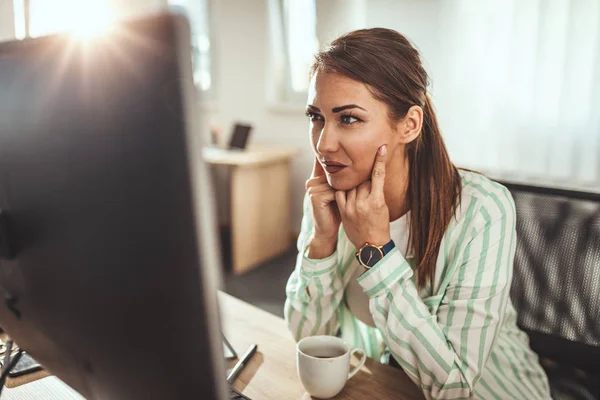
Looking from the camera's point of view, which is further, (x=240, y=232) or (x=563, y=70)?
(x=240, y=232)

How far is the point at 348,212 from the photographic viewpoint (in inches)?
37.4

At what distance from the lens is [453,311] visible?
0.87 metres

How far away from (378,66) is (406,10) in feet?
7.59

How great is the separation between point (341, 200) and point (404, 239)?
0.17 meters

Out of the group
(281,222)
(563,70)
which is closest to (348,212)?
(563,70)

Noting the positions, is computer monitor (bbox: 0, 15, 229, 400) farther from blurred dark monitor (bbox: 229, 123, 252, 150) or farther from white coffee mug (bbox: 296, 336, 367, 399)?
blurred dark monitor (bbox: 229, 123, 252, 150)

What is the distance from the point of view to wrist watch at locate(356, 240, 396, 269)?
875 mm

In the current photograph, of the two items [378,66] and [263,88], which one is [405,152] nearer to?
[378,66]

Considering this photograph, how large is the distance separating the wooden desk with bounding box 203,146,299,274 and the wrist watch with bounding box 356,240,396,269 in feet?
7.32

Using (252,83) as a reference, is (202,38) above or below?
above

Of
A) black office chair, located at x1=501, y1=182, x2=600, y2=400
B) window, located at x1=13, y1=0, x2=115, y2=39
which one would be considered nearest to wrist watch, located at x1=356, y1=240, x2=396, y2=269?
black office chair, located at x1=501, y1=182, x2=600, y2=400

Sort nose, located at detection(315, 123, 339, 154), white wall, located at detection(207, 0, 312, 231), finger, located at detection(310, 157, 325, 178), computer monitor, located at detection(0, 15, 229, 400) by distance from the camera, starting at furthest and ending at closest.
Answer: white wall, located at detection(207, 0, 312, 231)
finger, located at detection(310, 157, 325, 178)
nose, located at detection(315, 123, 339, 154)
computer monitor, located at detection(0, 15, 229, 400)

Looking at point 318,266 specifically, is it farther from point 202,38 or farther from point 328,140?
point 202,38

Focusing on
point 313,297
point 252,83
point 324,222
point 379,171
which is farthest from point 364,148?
point 252,83
